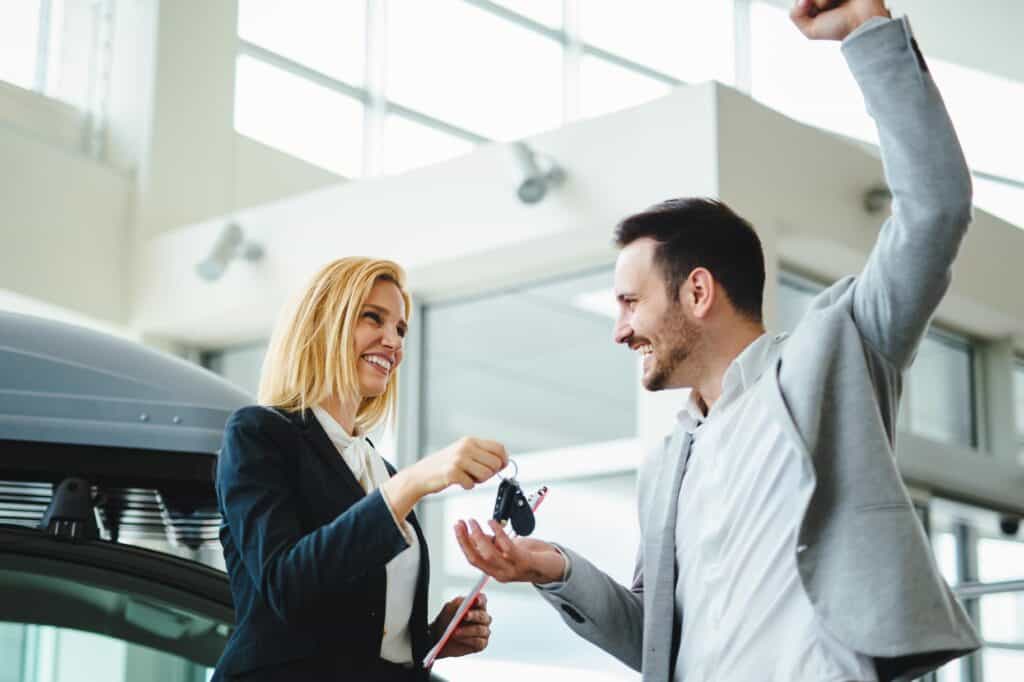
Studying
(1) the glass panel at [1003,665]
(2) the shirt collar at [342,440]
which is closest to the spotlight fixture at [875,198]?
(1) the glass panel at [1003,665]

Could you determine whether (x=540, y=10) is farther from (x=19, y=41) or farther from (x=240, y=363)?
(x=19, y=41)

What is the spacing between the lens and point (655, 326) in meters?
2.00

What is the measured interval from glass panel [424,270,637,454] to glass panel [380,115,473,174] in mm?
1426

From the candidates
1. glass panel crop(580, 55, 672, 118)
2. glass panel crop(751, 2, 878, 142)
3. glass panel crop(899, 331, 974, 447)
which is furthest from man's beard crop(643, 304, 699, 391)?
glass panel crop(751, 2, 878, 142)

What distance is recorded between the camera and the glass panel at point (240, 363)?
6777 millimetres

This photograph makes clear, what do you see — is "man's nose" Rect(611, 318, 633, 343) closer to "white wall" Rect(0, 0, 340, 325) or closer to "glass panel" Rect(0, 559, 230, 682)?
"glass panel" Rect(0, 559, 230, 682)

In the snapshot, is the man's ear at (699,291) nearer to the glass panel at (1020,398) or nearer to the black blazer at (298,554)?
the black blazer at (298,554)

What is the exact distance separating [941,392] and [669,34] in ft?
8.27

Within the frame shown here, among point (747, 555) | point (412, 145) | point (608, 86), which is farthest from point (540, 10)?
point (747, 555)

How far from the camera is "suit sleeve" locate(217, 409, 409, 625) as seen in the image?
169 centimetres

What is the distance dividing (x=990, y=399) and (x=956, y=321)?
20.5 inches

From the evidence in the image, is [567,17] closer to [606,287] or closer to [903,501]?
[606,287]

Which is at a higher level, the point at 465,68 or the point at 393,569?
the point at 465,68

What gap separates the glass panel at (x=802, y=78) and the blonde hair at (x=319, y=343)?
20.3 feet
